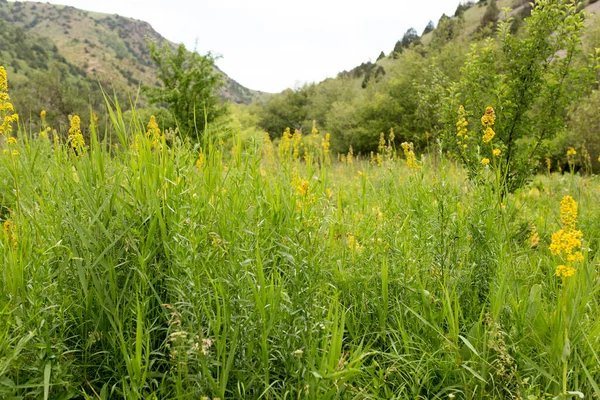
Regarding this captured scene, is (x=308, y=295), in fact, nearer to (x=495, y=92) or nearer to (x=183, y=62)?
(x=495, y=92)

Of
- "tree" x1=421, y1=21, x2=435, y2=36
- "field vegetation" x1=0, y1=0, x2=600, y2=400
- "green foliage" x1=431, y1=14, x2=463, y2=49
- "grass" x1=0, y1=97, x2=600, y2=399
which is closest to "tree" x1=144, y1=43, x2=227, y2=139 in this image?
"field vegetation" x1=0, y1=0, x2=600, y2=400

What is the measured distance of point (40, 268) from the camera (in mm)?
1713

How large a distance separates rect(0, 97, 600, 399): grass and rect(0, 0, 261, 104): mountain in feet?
262

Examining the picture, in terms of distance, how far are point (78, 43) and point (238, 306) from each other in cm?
15430

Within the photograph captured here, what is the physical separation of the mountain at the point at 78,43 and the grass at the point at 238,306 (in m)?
79.9

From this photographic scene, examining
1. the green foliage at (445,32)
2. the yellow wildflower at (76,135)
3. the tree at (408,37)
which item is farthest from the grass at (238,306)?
the tree at (408,37)

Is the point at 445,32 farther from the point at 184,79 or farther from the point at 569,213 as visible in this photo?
the point at 569,213

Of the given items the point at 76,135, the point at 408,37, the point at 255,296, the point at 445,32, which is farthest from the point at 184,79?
the point at 408,37

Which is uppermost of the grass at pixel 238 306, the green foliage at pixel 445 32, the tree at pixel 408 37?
the tree at pixel 408 37

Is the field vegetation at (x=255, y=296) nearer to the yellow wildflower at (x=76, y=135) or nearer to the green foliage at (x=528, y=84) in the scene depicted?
the yellow wildflower at (x=76, y=135)

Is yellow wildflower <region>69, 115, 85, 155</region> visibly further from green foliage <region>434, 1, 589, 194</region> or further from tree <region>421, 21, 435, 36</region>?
tree <region>421, 21, 435, 36</region>

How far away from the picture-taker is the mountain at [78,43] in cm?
8000

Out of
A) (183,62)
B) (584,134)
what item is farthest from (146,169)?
(183,62)

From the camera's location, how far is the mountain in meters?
80.0
